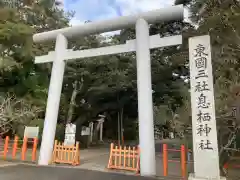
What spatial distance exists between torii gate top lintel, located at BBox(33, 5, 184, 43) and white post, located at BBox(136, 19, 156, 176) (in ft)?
0.97

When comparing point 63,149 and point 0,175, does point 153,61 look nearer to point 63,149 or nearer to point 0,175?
point 63,149

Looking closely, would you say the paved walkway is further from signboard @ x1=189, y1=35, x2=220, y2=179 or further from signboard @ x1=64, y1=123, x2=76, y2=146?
signboard @ x1=189, y1=35, x2=220, y2=179

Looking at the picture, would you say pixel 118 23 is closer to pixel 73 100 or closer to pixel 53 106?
pixel 53 106

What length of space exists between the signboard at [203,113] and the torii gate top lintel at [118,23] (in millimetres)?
2526

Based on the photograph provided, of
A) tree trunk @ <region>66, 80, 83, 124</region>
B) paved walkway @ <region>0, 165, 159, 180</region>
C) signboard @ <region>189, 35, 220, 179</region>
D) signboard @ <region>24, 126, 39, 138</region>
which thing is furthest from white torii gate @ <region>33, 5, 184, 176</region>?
tree trunk @ <region>66, 80, 83, 124</region>

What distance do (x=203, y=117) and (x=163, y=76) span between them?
10313mm

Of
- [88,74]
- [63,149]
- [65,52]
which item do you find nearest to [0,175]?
[63,149]

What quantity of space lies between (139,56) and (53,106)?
151 inches

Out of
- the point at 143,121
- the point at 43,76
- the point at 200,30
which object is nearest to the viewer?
the point at 143,121

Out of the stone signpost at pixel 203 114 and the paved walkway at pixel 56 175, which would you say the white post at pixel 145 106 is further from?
the stone signpost at pixel 203 114

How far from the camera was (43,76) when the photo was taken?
17.5 metres

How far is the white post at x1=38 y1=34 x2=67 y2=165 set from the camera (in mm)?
8570

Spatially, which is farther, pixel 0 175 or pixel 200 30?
pixel 200 30

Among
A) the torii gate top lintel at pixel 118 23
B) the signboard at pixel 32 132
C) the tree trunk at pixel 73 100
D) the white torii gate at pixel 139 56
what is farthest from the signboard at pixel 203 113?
the tree trunk at pixel 73 100
